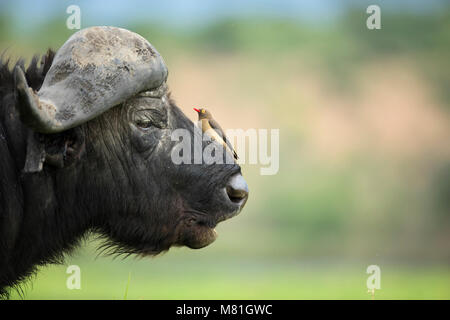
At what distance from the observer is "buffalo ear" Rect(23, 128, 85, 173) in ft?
15.8

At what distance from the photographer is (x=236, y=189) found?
544 centimetres

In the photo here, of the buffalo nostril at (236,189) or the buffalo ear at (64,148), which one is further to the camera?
the buffalo nostril at (236,189)

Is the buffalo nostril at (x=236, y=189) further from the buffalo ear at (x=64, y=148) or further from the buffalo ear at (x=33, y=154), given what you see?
the buffalo ear at (x=33, y=154)

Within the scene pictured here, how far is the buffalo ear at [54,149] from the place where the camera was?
4.82 m

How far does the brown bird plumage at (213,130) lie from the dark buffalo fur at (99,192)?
353 millimetres

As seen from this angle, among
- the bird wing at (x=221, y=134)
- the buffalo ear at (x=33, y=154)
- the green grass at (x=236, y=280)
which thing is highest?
the buffalo ear at (x=33, y=154)

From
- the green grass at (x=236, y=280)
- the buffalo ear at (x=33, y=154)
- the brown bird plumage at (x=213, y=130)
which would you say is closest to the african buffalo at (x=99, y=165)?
the buffalo ear at (x=33, y=154)

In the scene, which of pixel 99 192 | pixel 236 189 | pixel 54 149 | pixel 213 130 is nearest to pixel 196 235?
pixel 236 189

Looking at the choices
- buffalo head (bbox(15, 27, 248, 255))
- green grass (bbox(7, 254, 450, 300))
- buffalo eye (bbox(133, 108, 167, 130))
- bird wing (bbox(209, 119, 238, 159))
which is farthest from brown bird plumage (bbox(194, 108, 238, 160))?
green grass (bbox(7, 254, 450, 300))

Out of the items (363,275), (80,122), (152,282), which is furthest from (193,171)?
(363,275)

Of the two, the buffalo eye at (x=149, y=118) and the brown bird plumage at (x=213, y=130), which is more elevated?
the buffalo eye at (x=149, y=118)

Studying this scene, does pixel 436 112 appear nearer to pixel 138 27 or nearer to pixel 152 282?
pixel 138 27

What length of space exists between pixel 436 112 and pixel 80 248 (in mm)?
27335

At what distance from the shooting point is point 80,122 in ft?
15.9
